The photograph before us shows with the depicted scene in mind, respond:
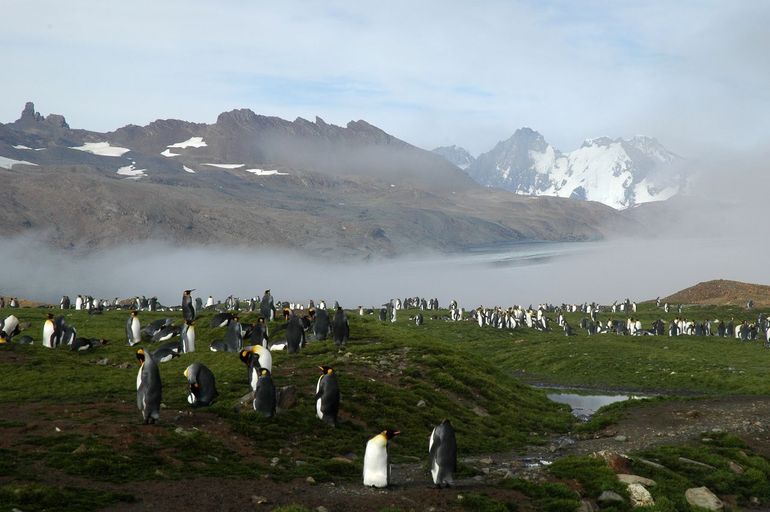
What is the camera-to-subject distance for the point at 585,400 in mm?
39812

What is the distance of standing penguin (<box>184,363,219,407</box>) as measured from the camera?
2098cm

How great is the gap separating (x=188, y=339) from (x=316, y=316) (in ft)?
21.1

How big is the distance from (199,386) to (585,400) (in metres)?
25.5

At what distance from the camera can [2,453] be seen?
623 inches

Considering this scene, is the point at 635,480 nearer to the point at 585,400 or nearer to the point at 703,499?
the point at 703,499

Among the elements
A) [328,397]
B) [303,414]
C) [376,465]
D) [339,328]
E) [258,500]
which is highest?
[339,328]

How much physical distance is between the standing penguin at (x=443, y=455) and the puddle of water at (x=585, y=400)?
20.1 meters

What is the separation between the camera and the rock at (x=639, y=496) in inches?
688

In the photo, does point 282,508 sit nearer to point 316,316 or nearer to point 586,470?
point 586,470

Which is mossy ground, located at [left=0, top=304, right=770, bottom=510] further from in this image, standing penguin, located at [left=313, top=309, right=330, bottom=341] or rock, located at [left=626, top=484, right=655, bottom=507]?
standing penguin, located at [left=313, top=309, right=330, bottom=341]

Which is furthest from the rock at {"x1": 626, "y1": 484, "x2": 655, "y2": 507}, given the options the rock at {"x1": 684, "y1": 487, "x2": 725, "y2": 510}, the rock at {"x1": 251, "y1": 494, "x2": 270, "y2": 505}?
the rock at {"x1": 251, "y1": 494, "x2": 270, "y2": 505}

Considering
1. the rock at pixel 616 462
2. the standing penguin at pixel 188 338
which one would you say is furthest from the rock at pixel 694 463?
the standing penguin at pixel 188 338

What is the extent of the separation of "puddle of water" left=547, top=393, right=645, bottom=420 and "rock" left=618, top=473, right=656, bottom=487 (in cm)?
1679

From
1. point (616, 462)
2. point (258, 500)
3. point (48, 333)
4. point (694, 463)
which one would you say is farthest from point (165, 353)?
point (694, 463)
